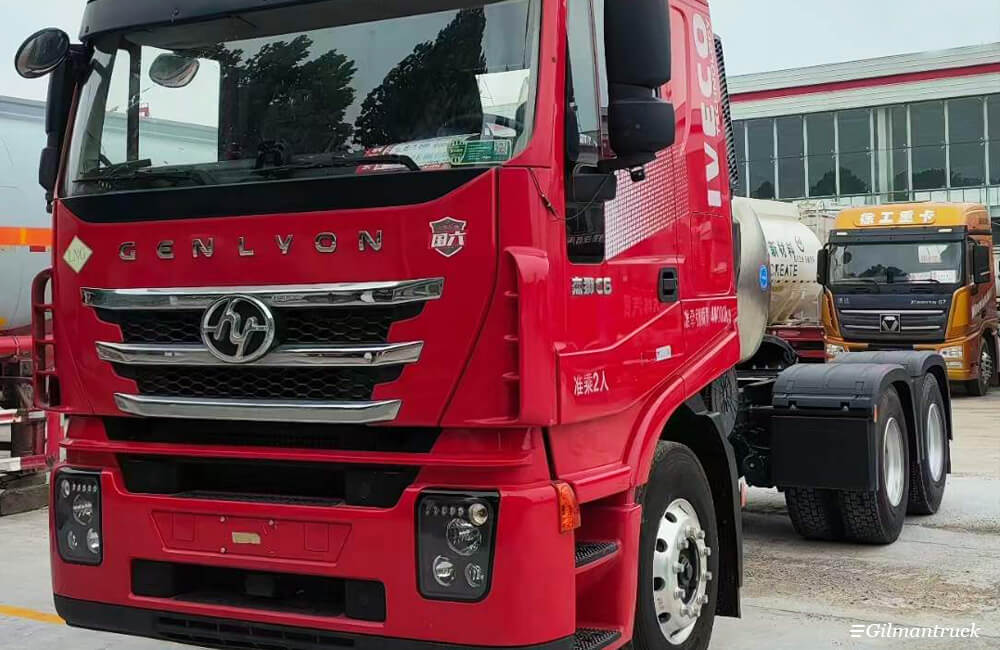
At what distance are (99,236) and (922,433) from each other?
244 inches

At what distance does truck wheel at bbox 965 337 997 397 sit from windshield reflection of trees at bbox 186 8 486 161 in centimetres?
1791

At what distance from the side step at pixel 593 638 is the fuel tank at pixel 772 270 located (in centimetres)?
223

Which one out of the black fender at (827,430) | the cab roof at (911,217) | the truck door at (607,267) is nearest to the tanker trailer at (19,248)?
the black fender at (827,430)

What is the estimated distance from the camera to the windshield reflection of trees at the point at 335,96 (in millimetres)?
4160

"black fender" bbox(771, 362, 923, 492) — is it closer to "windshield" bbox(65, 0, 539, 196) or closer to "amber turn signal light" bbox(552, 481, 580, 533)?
"amber turn signal light" bbox(552, 481, 580, 533)

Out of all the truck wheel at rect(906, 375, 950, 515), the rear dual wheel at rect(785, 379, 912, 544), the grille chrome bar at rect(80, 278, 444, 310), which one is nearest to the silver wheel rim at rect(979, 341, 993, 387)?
the truck wheel at rect(906, 375, 950, 515)

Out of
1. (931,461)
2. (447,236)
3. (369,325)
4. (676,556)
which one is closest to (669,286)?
(676,556)

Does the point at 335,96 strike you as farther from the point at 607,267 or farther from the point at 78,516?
the point at 78,516

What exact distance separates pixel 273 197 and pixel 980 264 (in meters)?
17.9

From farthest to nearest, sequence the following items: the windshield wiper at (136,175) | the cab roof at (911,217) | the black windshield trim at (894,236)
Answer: the cab roof at (911,217) → the black windshield trim at (894,236) → the windshield wiper at (136,175)

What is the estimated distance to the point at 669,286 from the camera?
4.94 metres

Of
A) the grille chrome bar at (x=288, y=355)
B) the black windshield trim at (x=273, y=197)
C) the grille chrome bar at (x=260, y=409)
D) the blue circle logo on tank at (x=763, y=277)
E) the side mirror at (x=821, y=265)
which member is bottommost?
the grille chrome bar at (x=260, y=409)

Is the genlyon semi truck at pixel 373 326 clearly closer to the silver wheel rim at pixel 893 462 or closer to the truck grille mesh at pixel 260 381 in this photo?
the truck grille mesh at pixel 260 381

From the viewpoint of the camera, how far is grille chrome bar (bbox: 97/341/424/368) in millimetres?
4059
